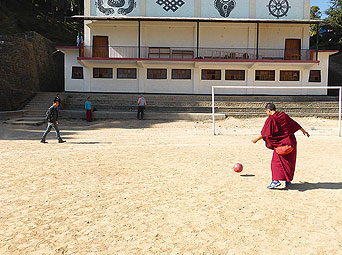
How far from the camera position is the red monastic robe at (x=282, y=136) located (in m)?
5.48

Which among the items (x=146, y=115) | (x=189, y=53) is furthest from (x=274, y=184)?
(x=189, y=53)

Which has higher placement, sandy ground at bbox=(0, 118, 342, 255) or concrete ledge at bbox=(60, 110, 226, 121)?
concrete ledge at bbox=(60, 110, 226, 121)

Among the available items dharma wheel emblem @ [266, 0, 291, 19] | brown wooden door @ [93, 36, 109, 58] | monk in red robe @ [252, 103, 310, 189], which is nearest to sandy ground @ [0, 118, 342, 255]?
monk in red robe @ [252, 103, 310, 189]

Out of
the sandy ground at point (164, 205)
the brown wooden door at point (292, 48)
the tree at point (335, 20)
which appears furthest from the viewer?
the tree at point (335, 20)

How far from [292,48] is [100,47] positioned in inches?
711

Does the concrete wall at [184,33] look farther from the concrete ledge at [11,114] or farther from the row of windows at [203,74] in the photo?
the concrete ledge at [11,114]

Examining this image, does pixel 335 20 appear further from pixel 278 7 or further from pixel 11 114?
pixel 11 114

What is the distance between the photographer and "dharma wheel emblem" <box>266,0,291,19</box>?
1017 inches

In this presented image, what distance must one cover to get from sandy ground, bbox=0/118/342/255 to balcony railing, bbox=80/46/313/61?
18.0m

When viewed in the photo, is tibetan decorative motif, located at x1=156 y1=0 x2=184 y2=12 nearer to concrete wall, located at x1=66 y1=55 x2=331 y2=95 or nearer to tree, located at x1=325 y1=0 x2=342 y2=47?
concrete wall, located at x1=66 y1=55 x2=331 y2=95

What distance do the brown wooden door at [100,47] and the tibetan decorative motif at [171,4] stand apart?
19.9 ft

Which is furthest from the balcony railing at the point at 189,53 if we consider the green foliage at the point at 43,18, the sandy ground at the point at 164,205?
the sandy ground at the point at 164,205

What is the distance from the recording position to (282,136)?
18.1 ft

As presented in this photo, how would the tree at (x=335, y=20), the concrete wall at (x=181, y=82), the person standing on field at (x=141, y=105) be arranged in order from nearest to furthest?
the person standing on field at (x=141, y=105), the concrete wall at (x=181, y=82), the tree at (x=335, y=20)
